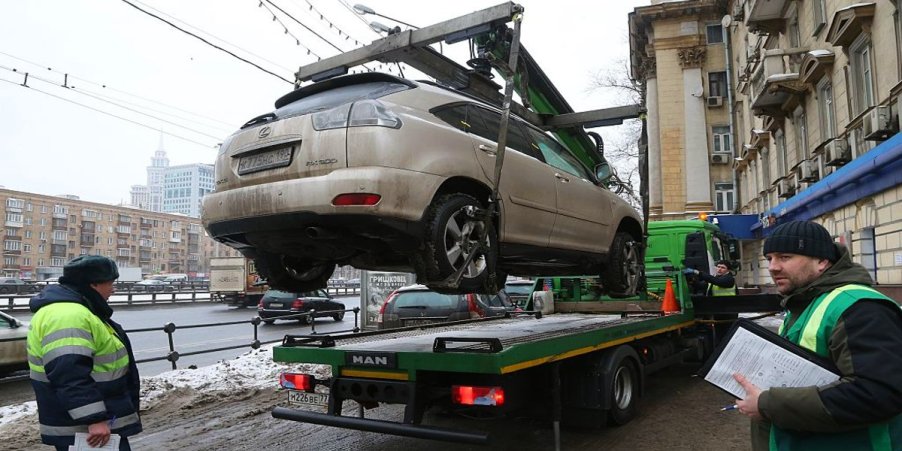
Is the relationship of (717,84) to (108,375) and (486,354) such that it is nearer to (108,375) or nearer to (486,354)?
(486,354)

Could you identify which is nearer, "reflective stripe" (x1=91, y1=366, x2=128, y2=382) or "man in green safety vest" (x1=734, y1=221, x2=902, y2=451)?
"man in green safety vest" (x1=734, y1=221, x2=902, y2=451)

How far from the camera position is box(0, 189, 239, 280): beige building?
5669cm

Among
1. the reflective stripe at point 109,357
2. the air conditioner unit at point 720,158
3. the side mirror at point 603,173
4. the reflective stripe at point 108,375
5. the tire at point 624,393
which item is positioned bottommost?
the tire at point 624,393

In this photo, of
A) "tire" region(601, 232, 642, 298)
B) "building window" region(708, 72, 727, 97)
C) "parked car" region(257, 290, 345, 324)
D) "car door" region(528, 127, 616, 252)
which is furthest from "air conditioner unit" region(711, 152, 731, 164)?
"car door" region(528, 127, 616, 252)

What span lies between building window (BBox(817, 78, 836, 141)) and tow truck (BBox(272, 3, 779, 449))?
35.6ft

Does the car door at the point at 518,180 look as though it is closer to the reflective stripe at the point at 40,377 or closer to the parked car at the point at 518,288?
the reflective stripe at the point at 40,377

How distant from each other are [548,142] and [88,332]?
13.1 ft

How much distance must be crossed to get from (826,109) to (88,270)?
17578 mm

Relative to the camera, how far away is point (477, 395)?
13.3 feet

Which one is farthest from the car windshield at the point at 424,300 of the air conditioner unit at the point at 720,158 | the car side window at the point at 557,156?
the air conditioner unit at the point at 720,158

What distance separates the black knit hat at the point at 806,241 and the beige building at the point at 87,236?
47105mm

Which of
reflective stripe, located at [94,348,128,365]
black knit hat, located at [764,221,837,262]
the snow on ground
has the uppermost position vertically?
black knit hat, located at [764,221,837,262]

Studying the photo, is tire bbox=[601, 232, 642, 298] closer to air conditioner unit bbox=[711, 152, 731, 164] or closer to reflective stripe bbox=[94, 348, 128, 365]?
reflective stripe bbox=[94, 348, 128, 365]

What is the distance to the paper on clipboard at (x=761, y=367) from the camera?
76.9 inches
